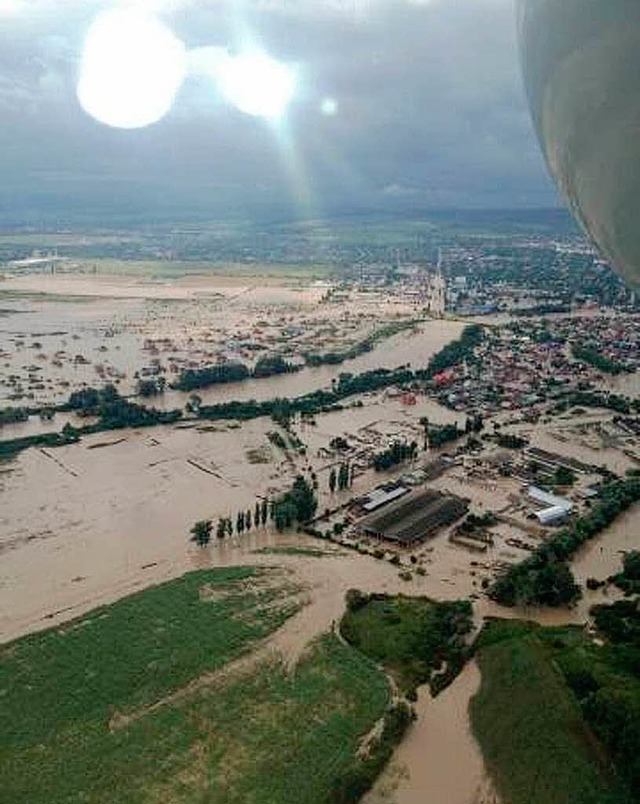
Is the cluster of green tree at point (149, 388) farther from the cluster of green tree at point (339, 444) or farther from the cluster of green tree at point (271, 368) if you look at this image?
the cluster of green tree at point (339, 444)

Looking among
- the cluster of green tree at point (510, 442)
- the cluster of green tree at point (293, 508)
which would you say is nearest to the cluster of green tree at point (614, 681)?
the cluster of green tree at point (293, 508)

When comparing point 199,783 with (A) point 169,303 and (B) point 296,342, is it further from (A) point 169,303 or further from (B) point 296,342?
(A) point 169,303

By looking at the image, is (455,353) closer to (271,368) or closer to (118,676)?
(271,368)

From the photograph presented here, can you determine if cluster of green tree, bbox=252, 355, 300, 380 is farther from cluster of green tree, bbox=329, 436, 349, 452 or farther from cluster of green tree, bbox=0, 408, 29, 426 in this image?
cluster of green tree, bbox=329, 436, 349, 452

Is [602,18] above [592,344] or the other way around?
above

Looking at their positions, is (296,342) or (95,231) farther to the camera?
(95,231)

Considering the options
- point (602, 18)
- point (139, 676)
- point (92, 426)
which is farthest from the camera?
point (92, 426)

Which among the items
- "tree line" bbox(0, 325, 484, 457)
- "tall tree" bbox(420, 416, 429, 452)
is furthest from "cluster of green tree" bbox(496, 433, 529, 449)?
"tree line" bbox(0, 325, 484, 457)

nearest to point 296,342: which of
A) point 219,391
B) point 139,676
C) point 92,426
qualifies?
point 219,391
